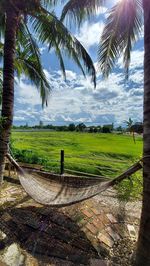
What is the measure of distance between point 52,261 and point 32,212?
1.04 metres

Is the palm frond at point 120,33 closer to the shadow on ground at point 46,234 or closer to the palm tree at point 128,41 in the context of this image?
the palm tree at point 128,41

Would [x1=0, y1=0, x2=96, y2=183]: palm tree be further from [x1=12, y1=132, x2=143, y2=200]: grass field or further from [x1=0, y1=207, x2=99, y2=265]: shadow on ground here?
[x1=12, y1=132, x2=143, y2=200]: grass field

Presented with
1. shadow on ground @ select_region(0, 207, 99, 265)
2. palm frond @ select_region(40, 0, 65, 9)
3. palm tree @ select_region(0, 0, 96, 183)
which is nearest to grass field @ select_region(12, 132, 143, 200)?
shadow on ground @ select_region(0, 207, 99, 265)

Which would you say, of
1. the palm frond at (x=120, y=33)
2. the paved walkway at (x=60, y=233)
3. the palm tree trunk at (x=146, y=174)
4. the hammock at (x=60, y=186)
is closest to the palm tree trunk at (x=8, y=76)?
the hammock at (x=60, y=186)

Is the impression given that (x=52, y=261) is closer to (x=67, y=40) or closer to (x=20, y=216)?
(x=20, y=216)

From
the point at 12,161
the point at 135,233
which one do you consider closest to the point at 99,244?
the point at 135,233

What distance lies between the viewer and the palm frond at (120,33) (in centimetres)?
325

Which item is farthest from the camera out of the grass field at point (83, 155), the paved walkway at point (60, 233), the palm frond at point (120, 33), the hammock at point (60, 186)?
the grass field at point (83, 155)

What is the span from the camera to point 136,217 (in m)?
3.61

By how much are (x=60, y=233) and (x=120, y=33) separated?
A: 2779mm

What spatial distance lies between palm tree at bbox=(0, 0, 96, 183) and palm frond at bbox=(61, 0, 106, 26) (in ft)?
0.73

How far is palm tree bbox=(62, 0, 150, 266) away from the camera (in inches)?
91.4

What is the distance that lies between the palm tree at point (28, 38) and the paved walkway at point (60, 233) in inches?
29.7

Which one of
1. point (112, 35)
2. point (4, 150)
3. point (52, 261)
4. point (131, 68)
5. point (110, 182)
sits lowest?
point (52, 261)
